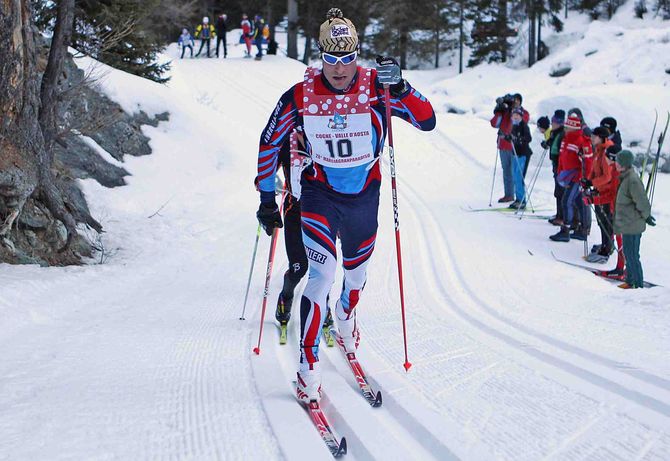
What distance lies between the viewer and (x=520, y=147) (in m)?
11.7

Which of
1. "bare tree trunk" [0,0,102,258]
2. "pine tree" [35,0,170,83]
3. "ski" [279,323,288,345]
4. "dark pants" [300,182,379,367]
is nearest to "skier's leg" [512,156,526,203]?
"pine tree" [35,0,170,83]

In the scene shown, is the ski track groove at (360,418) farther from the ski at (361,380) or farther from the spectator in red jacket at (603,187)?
the spectator in red jacket at (603,187)

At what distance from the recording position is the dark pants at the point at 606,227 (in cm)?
881

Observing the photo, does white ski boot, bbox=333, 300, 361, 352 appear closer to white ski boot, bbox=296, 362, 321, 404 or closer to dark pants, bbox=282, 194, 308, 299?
white ski boot, bbox=296, 362, 321, 404

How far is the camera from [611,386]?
3773 mm

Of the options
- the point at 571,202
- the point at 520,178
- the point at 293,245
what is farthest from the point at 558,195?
the point at 293,245

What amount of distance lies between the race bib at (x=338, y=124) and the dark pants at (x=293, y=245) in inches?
51.8

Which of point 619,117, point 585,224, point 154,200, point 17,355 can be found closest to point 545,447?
point 17,355

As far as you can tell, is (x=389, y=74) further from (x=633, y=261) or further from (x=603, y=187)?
(x=603, y=187)

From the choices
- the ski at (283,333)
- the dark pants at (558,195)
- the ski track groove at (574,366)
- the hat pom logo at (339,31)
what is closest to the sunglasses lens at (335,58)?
the hat pom logo at (339,31)

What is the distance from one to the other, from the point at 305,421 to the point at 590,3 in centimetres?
4022

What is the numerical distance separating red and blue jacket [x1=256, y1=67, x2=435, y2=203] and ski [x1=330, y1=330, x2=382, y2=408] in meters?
1.16

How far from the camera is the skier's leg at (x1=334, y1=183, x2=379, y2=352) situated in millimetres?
3934

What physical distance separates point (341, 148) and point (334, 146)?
0.04 m
